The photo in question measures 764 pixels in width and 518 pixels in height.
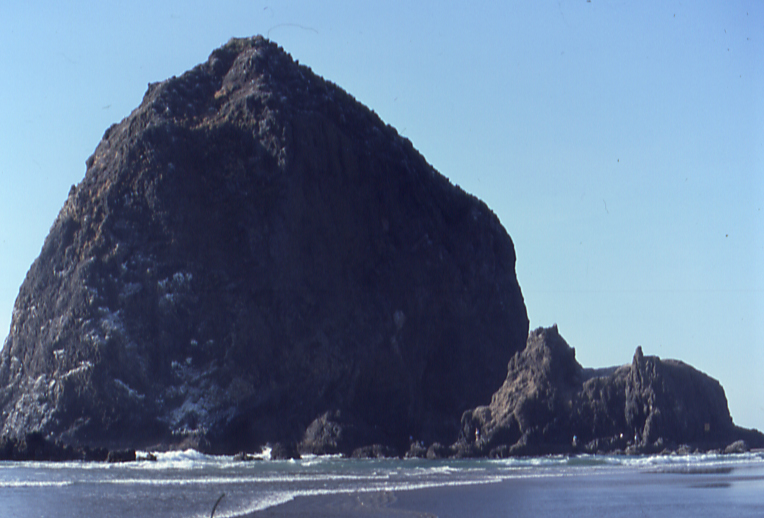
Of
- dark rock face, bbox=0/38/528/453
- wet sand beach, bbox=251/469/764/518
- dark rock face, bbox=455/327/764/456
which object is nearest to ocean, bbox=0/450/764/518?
wet sand beach, bbox=251/469/764/518

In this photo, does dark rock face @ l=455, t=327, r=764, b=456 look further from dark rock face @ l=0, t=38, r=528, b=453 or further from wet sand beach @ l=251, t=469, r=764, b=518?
wet sand beach @ l=251, t=469, r=764, b=518

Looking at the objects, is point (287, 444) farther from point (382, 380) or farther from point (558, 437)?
point (558, 437)

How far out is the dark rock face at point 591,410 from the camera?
71125mm

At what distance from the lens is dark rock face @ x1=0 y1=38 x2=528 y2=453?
282 feet

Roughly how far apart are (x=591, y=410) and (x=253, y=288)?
127ft

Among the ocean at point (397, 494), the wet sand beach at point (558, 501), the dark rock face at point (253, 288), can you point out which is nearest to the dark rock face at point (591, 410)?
the dark rock face at point (253, 288)

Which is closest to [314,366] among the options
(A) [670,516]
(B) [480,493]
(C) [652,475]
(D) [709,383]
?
(D) [709,383]

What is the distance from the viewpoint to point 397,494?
32.2 metres

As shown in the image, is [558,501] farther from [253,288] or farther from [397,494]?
[253,288]

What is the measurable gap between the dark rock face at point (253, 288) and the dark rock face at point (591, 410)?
622 inches

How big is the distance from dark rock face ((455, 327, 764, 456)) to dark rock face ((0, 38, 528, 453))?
15.8m

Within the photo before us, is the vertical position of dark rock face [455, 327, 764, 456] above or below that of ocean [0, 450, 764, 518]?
above

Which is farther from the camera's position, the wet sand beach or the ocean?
the ocean

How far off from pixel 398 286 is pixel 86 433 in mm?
38728
